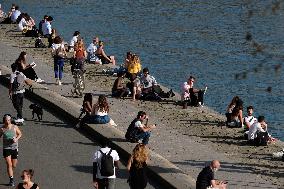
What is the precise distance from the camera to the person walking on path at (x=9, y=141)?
1486 cm

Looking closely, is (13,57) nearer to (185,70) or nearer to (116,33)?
(185,70)

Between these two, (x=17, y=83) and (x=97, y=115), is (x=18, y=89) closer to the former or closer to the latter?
(x=17, y=83)

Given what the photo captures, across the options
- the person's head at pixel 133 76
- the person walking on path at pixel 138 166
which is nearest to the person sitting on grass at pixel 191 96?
the person's head at pixel 133 76

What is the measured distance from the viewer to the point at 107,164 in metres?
13.1

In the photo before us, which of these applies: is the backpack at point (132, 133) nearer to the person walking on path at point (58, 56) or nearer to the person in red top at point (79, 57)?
the person in red top at point (79, 57)

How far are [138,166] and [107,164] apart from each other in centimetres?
52

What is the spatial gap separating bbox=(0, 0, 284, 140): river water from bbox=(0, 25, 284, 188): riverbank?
13.1 feet

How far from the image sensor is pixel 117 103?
24.7 m

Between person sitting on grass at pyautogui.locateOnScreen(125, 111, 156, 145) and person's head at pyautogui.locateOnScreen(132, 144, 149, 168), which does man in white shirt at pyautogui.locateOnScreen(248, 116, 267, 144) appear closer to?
person sitting on grass at pyautogui.locateOnScreen(125, 111, 156, 145)

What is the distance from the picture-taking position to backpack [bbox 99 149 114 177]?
13.1 metres

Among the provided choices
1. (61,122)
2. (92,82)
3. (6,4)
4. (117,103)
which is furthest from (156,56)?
(6,4)

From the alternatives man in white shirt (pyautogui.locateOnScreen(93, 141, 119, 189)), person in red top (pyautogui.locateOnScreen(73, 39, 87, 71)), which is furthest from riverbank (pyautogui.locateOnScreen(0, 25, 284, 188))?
man in white shirt (pyautogui.locateOnScreen(93, 141, 119, 189))

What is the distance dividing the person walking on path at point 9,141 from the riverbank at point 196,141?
3556mm

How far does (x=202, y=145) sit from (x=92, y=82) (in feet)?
32.3
